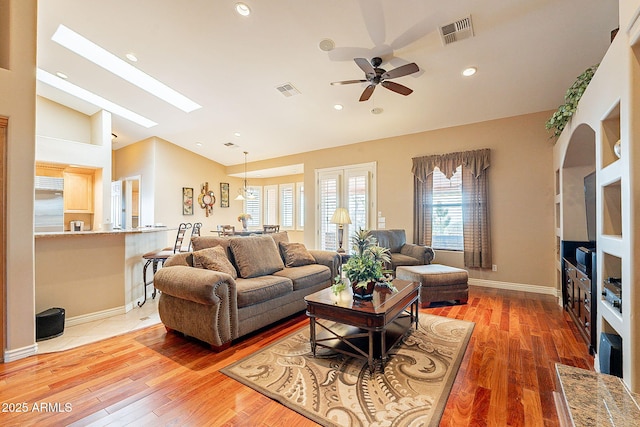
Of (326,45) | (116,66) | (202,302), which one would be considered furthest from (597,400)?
(116,66)

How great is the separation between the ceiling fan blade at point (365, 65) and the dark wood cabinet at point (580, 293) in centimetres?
279

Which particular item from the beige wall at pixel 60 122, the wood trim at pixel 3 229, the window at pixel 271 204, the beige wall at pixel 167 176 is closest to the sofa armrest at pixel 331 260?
the wood trim at pixel 3 229

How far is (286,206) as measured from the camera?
916 cm

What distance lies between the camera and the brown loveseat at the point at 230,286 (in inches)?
98.1

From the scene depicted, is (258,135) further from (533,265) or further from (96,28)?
(533,265)

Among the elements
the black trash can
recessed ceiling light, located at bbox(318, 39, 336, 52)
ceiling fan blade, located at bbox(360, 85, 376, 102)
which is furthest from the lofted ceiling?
the black trash can

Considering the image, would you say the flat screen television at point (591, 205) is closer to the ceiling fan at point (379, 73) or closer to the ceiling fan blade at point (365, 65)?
the ceiling fan at point (379, 73)

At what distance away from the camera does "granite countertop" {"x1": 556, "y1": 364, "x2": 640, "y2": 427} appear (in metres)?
1.15

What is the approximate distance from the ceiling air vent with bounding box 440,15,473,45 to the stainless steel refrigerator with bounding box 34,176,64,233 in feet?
24.8

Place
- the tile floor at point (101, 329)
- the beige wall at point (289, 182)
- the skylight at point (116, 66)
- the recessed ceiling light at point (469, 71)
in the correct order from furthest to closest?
the beige wall at point (289, 182)
the skylight at point (116, 66)
the recessed ceiling light at point (469, 71)
the tile floor at point (101, 329)

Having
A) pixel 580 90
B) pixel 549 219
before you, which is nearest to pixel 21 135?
pixel 580 90

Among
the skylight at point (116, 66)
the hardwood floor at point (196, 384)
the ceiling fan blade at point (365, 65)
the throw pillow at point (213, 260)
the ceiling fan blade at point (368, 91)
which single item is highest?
the skylight at point (116, 66)

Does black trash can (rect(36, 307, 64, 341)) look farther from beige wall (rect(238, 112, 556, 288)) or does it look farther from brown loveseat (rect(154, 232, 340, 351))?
beige wall (rect(238, 112, 556, 288))

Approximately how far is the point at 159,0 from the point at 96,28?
1259 mm
